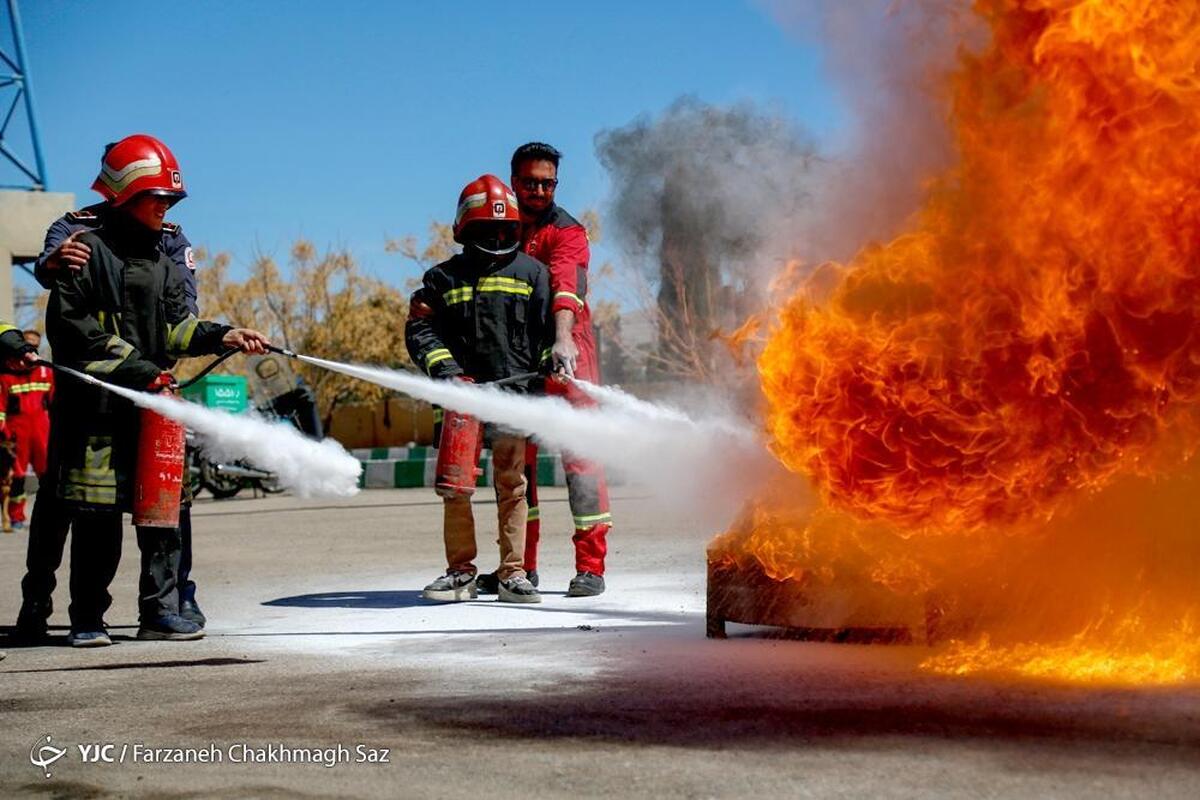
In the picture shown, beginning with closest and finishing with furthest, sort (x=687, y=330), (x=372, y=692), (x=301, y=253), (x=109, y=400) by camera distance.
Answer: (x=372, y=692)
(x=109, y=400)
(x=687, y=330)
(x=301, y=253)

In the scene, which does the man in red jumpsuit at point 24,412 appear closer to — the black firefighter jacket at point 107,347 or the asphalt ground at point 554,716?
the asphalt ground at point 554,716

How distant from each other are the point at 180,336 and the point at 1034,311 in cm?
397

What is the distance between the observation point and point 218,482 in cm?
2080

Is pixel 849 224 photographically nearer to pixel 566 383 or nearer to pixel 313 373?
pixel 566 383

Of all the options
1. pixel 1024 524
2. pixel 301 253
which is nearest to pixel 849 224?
pixel 1024 524

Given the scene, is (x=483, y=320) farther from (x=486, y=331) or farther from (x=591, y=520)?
(x=591, y=520)

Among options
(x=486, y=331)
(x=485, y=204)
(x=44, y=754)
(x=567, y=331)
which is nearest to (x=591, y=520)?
(x=567, y=331)

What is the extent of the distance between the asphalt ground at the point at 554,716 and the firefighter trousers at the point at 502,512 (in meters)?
0.45

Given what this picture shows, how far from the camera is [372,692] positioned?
5043 millimetres

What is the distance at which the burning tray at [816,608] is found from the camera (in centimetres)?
554

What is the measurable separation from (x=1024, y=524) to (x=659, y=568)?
4.27 meters

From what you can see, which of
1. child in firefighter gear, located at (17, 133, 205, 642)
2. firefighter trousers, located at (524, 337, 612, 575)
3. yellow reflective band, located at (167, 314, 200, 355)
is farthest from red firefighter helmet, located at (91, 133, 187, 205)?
firefighter trousers, located at (524, 337, 612, 575)

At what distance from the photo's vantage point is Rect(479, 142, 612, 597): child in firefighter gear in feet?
26.0

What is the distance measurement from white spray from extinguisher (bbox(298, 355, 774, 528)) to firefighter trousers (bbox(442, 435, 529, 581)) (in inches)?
6.9
